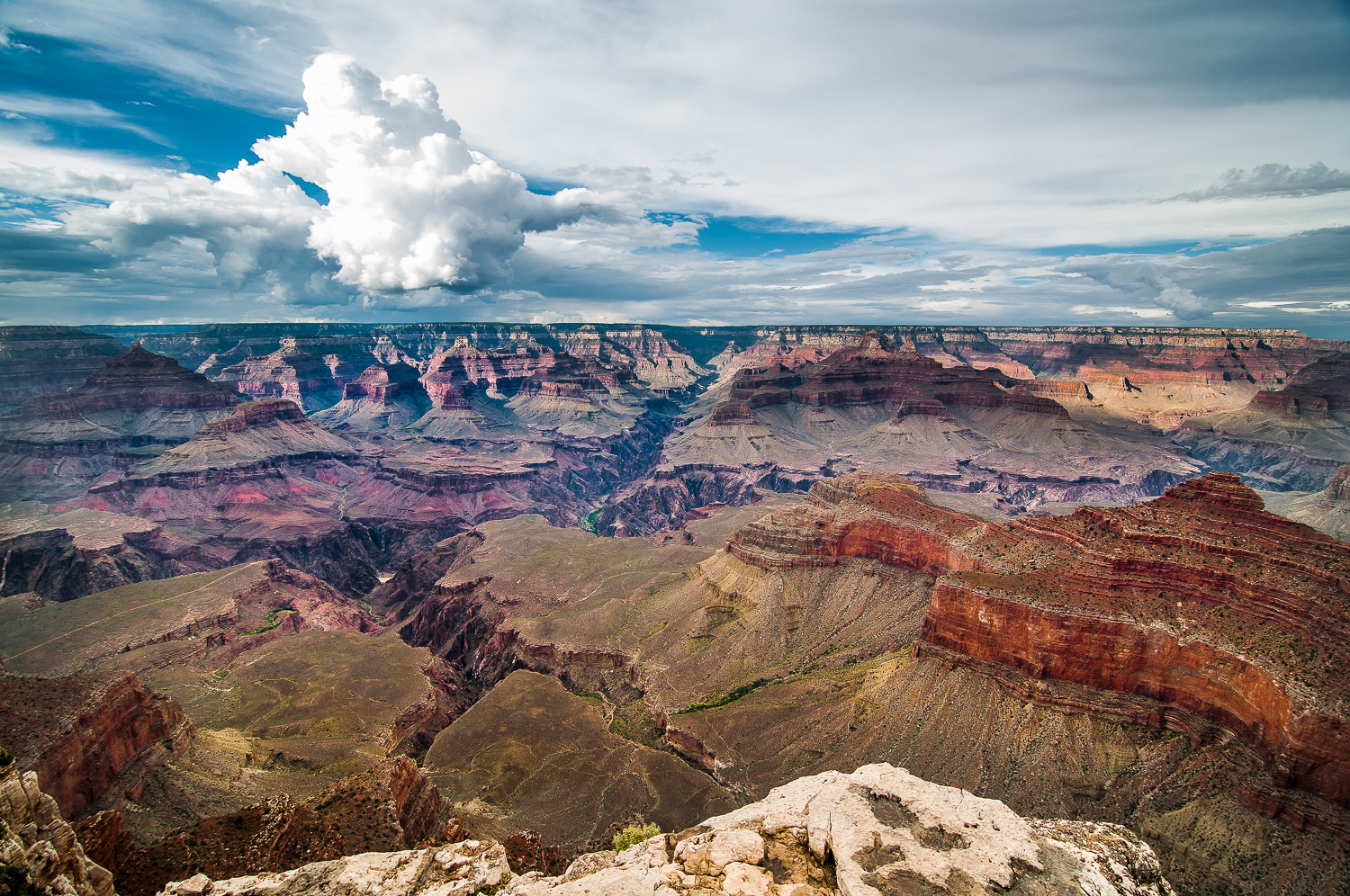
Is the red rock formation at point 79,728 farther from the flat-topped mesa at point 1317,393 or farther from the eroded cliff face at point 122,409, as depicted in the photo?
the flat-topped mesa at point 1317,393

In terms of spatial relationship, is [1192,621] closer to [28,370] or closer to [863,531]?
[863,531]

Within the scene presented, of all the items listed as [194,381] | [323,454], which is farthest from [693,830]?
[194,381]

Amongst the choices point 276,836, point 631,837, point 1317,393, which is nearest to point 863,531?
point 631,837

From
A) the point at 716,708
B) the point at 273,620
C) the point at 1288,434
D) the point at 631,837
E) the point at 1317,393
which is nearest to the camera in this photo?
the point at 631,837

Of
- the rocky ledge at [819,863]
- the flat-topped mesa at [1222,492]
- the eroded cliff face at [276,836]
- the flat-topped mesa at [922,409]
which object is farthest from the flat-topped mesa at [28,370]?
the flat-topped mesa at [1222,492]

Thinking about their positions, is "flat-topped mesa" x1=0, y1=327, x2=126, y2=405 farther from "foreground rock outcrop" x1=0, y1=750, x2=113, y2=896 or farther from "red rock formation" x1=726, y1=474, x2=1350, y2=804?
"red rock formation" x1=726, y1=474, x2=1350, y2=804

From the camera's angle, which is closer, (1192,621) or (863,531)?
(1192,621)
